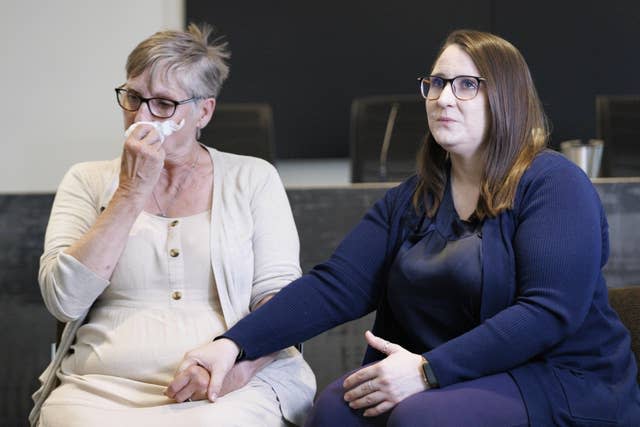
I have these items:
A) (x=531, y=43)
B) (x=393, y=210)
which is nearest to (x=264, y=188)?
(x=393, y=210)

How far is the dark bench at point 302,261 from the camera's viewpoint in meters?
2.32

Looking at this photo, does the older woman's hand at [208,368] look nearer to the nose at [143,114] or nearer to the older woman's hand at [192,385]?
the older woman's hand at [192,385]

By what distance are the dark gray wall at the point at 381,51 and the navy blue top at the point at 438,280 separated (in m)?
2.68

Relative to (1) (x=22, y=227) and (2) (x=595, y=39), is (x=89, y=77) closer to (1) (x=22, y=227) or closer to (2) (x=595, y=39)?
(1) (x=22, y=227)

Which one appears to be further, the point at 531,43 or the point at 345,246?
the point at 531,43

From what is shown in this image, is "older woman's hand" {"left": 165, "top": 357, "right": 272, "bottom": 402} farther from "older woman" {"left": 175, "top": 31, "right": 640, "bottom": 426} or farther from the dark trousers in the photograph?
the dark trousers

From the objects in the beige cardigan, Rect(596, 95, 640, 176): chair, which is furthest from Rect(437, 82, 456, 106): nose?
Rect(596, 95, 640, 176): chair

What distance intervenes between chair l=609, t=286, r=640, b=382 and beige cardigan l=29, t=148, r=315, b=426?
26.1 inches

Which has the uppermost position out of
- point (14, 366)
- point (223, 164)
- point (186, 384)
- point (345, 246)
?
point (223, 164)

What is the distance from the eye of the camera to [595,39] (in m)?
4.43

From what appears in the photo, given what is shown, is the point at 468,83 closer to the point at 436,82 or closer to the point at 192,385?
the point at 436,82

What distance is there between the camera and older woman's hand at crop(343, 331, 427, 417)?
155 centimetres

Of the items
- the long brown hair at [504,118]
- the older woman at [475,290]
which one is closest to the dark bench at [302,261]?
the older woman at [475,290]

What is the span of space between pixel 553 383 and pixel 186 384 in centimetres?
67
